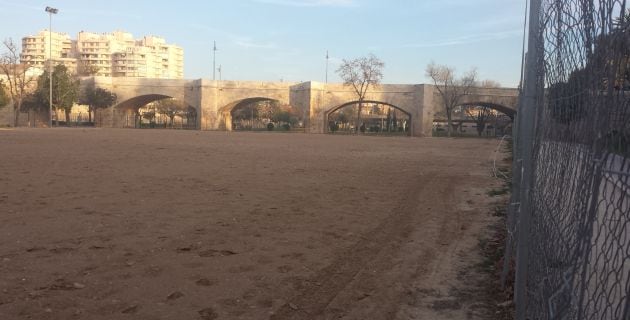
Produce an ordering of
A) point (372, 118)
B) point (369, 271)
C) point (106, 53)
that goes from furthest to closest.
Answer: point (106, 53), point (372, 118), point (369, 271)

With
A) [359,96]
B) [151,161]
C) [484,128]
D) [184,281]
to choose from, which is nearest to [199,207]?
[184,281]

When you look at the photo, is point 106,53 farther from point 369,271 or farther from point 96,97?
point 369,271

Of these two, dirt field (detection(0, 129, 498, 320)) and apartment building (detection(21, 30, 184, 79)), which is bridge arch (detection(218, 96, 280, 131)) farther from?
apartment building (detection(21, 30, 184, 79))

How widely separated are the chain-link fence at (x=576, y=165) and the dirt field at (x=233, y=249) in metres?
1.65

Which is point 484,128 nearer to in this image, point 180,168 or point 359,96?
point 359,96

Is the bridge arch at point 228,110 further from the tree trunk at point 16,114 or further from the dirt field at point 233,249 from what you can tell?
the dirt field at point 233,249

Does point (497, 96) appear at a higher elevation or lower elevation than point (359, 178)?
higher

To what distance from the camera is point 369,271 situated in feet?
19.3

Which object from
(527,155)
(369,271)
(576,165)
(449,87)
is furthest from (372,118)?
(576,165)

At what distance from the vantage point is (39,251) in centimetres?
612

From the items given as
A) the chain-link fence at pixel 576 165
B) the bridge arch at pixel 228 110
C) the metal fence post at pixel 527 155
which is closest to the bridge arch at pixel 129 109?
the bridge arch at pixel 228 110

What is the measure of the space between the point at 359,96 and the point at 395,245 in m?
68.0

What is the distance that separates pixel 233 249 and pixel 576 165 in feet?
16.1

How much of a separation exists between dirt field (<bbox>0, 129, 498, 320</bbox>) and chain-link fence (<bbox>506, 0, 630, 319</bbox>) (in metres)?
1.65
